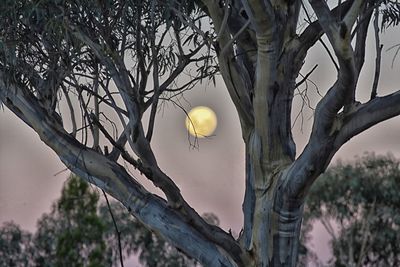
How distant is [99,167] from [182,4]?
1.19m

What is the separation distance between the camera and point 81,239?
15219 millimetres

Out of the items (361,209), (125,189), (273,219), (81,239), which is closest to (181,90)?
(125,189)

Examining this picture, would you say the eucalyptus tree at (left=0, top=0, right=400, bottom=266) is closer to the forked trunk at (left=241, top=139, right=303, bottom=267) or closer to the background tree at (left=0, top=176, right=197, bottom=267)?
the forked trunk at (left=241, top=139, right=303, bottom=267)

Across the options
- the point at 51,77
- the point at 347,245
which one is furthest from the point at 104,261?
the point at 51,77

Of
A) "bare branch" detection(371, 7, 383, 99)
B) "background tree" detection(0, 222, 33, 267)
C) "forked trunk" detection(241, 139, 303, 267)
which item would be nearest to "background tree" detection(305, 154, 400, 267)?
"background tree" detection(0, 222, 33, 267)

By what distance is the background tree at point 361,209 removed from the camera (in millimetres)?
15805

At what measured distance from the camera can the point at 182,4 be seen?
17.4 ft

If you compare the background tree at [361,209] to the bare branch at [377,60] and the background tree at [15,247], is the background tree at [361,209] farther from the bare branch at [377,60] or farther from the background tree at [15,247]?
the bare branch at [377,60]

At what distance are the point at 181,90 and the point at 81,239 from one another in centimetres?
977

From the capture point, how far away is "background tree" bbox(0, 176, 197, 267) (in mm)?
15195

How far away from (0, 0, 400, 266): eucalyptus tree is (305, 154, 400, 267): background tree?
10301 mm

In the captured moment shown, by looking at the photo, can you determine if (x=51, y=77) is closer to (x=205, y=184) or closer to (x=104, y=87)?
(x=104, y=87)

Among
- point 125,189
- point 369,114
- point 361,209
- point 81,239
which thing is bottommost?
point 125,189

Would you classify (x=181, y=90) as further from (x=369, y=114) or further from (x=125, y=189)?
(x=369, y=114)
